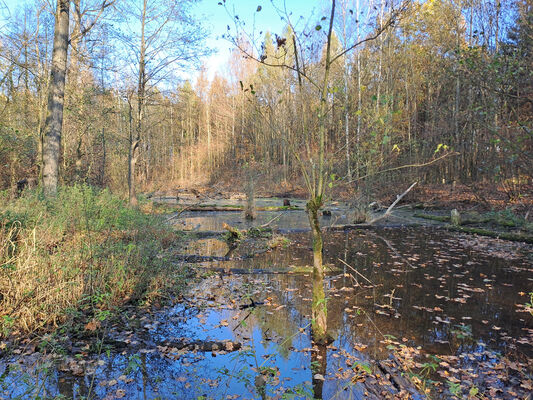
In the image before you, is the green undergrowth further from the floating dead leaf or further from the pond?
the pond

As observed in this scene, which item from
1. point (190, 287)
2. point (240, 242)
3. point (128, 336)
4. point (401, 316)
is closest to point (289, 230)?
point (240, 242)

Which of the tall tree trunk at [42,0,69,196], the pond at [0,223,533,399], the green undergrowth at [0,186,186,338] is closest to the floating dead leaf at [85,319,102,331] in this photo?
the green undergrowth at [0,186,186,338]

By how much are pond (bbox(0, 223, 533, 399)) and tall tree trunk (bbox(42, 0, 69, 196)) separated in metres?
5.12

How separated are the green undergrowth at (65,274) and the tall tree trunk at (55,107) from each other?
2.20 meters

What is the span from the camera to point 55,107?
938cm

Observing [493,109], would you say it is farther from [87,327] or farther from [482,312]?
[87,327]

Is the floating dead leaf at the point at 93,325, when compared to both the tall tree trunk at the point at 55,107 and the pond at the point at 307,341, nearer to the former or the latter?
the pond at the point at 307,341

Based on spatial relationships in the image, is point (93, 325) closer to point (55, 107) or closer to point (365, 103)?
point (55, 107)

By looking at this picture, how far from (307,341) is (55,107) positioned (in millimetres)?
8859

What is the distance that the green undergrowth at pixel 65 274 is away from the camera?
12.8 ft

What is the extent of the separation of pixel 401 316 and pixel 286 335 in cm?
169

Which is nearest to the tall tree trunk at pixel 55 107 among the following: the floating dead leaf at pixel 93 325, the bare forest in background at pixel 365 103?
the bare forest in background at pixel 365 103

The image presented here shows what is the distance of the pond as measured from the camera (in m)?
3.13

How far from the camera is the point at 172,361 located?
3.61m
